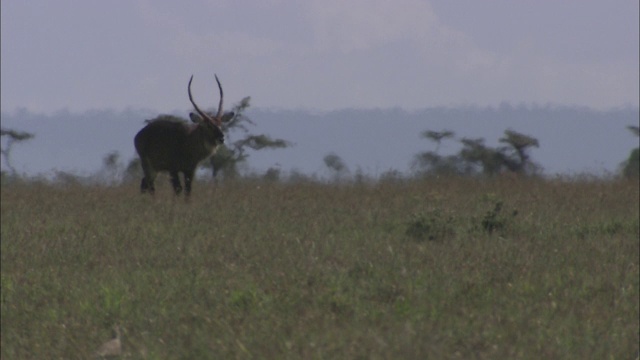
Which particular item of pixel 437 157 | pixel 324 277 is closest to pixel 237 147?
pixel 437 157

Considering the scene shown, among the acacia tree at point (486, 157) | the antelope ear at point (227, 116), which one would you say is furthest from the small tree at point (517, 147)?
the antelope ear at point (227, 116)

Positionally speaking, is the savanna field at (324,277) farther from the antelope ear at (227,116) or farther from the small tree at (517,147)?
the small tree at (517,147)

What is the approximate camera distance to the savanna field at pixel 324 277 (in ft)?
21.7

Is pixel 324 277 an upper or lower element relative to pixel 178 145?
lower

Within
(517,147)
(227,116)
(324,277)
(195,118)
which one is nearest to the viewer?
(324,277)

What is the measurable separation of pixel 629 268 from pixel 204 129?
27.5 feet

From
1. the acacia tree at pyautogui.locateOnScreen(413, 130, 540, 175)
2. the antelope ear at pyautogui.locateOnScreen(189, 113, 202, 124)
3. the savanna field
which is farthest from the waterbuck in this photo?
the acacia tree at pyautogui.locateOnScreen(413, 130, 540, 175)

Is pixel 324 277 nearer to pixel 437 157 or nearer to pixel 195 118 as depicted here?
pixel 195 118

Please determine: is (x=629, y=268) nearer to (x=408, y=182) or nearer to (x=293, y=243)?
(x=293, y=243)

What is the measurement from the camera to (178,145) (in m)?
17.4

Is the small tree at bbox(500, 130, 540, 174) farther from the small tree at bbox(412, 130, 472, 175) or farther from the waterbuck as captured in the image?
the waterbuck

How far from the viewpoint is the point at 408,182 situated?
1889cm

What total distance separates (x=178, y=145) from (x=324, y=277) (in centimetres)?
830

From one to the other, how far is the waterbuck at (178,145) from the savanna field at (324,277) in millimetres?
1231
